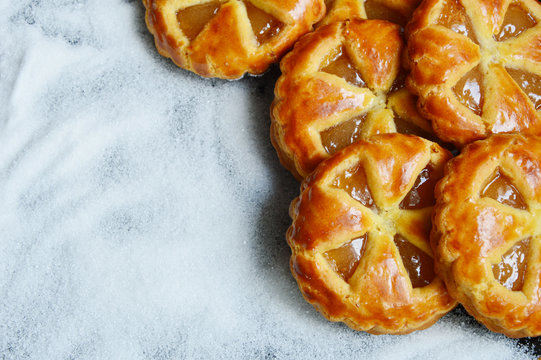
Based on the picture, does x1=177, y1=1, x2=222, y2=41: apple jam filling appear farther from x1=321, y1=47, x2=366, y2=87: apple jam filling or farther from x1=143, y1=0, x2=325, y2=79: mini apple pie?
x1=321, y1=47, x2=366, y2=87: apple jam filling

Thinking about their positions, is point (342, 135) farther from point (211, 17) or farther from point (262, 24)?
point (211, 17)

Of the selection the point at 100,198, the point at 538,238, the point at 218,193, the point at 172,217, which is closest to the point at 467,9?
the point at 538,238

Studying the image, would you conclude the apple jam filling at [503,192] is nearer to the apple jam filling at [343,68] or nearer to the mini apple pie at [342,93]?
the mini apple pie at [342,93]

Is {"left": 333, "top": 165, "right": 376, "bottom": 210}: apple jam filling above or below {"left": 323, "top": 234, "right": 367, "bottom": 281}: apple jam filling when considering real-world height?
above

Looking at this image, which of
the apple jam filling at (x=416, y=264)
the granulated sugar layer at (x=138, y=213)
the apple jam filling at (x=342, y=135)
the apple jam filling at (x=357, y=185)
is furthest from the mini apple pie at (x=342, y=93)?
the apple jam filling at (x=416, y=264)

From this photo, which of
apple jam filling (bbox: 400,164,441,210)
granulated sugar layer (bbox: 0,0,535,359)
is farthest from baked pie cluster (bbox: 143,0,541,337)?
granulated sugar layer (bbox: 0,0,535,359)

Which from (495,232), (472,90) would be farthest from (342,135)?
(495,232)

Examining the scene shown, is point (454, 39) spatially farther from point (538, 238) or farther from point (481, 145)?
point (538, 238)
